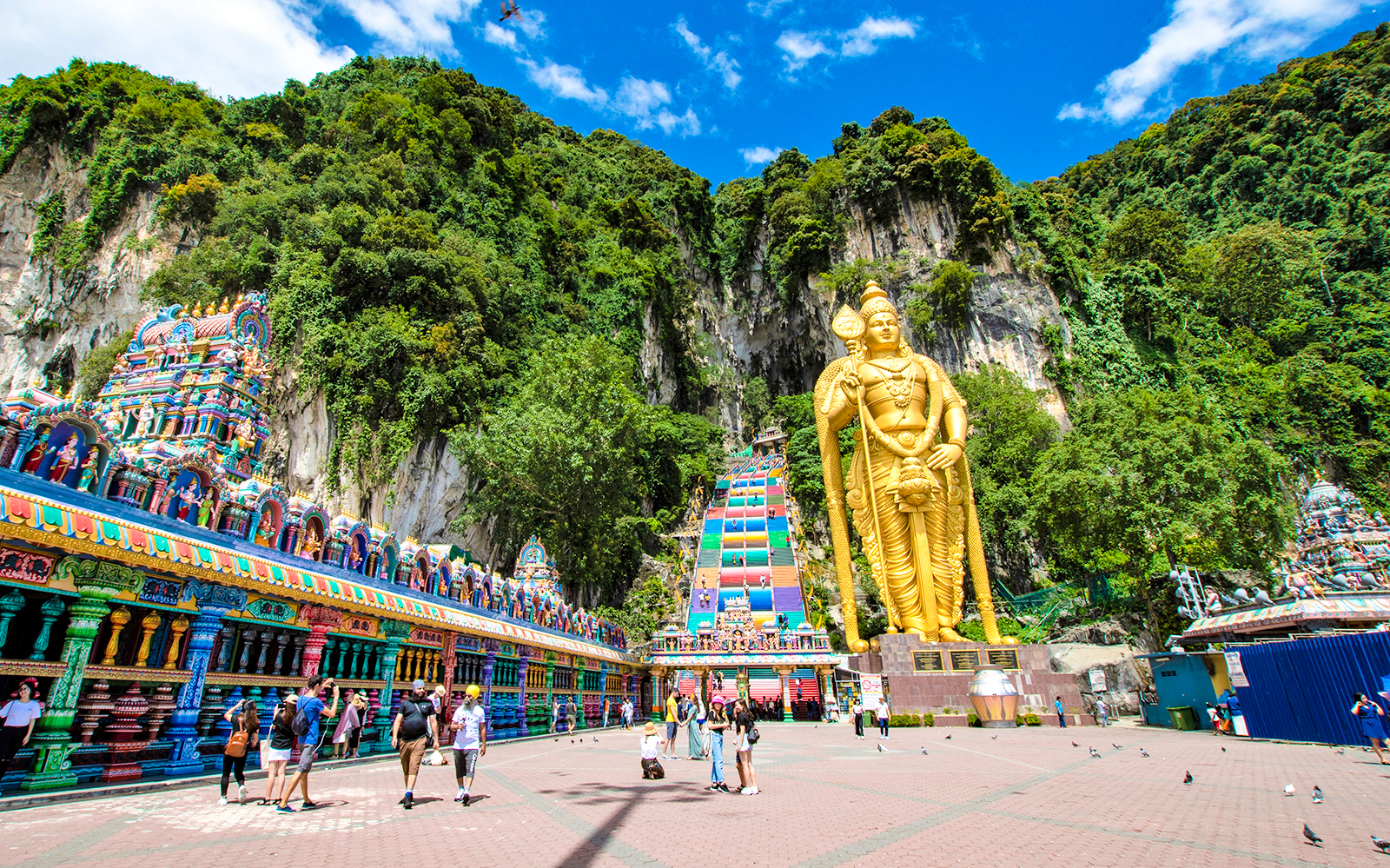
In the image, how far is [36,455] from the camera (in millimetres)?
5184

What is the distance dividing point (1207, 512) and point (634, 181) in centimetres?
3504

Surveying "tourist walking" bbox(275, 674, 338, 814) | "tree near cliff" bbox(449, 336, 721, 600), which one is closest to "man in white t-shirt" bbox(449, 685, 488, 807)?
"tourist walking" bbox(275, 674, 338, 814)

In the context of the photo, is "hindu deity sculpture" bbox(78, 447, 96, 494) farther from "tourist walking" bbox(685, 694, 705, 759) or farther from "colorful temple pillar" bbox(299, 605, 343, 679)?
"tourist walking" bbox(685, 694, 705, 759)

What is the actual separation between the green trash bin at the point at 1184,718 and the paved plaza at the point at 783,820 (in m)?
5.04

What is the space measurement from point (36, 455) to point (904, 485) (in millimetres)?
14023

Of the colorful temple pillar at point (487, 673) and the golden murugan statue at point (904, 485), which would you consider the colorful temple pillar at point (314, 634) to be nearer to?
the colorful temple pillar at point (487, 673)

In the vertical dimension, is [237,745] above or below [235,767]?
above

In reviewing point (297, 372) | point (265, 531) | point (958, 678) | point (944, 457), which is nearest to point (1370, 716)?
point (958, 678)

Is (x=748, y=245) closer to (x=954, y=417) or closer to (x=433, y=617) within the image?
(x=954, y=417)

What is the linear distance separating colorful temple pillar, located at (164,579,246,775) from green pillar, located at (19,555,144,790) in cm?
69

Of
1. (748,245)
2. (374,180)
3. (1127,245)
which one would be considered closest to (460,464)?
(374,180)

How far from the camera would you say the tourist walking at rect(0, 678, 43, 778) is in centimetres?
442

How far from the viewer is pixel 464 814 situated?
186 inches

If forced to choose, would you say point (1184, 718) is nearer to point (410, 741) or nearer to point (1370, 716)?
point (1370, 716)
